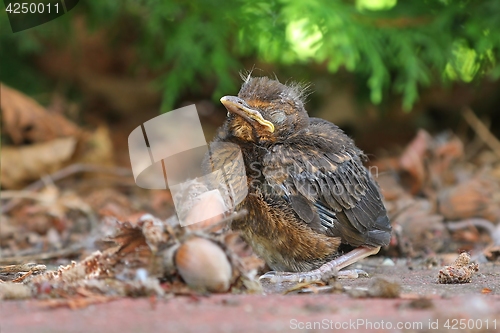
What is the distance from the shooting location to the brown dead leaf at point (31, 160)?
19.3ft

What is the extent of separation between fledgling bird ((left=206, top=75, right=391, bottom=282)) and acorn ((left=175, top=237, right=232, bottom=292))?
2.73ft

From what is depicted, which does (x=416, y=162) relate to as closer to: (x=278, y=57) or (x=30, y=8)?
(x=278, y=57)

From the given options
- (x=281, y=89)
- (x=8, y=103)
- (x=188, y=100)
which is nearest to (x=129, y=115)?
(x=188, y=100)

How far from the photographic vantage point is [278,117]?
11.0ft

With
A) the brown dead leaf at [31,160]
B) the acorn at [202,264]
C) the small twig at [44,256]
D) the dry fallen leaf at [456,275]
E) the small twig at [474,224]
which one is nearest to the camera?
the acorn at [202,264]

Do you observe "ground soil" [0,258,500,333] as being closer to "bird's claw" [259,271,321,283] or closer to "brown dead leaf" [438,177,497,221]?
"bird's claw" [259,271,321,283]

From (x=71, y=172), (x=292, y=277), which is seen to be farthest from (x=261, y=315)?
(x=71, y=172)

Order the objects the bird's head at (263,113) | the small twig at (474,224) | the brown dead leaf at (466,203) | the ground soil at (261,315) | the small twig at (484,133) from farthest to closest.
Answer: the small twig at (484,133) < the brown dead leaf at (466,203) < the small twig at (474,224) < the bird's head at (263,113) < the ground soil at (261,315)

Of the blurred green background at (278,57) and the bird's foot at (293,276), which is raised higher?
the blurred green background at (278,57)

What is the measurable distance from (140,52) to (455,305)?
5459 mm

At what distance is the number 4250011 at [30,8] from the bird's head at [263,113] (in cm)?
332

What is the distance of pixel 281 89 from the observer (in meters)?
3.45

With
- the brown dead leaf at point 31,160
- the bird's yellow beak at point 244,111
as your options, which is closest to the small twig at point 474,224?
the bird's yellow beak at point 244,111

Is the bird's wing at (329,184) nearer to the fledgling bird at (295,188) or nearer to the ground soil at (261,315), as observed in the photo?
the fledgling bird at (295,188)
